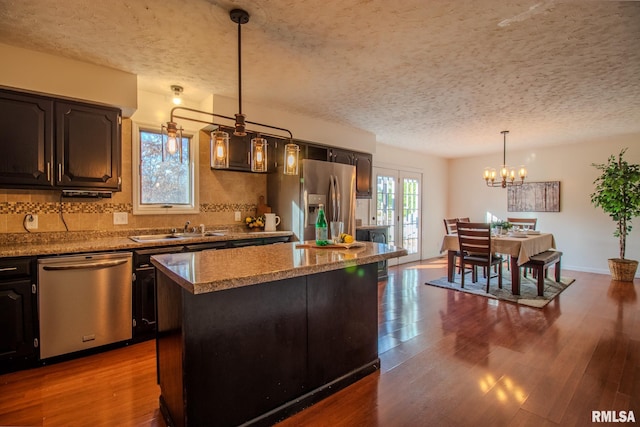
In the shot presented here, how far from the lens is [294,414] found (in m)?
1.86

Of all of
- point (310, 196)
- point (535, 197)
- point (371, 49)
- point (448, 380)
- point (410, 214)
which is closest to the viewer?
point (448, 380)

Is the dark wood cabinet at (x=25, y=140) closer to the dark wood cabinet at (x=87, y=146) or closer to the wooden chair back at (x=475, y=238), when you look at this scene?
the dark wood cabinet at (x=87, y=146)

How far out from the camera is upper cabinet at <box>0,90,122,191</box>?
2488 mm

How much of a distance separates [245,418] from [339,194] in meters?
3.04

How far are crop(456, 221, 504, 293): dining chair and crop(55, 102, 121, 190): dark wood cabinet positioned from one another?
4255 mm

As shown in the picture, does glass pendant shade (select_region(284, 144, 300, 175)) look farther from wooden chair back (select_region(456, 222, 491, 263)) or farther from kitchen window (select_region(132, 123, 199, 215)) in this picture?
wooden chair back (select_region(456, 222, 491, 263))

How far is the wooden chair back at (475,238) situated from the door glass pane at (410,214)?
2.31 m

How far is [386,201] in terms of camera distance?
21.1 feet

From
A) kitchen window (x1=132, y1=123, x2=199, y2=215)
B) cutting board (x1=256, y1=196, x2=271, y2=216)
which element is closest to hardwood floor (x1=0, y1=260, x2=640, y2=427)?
kitchen window (x1=132, y1=123, x2=199, y2=215)

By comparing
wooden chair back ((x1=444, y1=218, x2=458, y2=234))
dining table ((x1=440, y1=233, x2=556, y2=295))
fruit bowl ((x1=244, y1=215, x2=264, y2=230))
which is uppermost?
fruit bowl ((x1=244, y1=215, x2=264, y2=230))

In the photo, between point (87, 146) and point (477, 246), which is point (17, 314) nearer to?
point (87, 146)

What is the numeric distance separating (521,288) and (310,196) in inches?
131

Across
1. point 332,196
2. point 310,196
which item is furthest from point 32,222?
point 332,196

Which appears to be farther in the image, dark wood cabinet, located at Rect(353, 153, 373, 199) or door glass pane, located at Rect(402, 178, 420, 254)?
door glass pane, located at Rect(402, 178, 420, 254)
